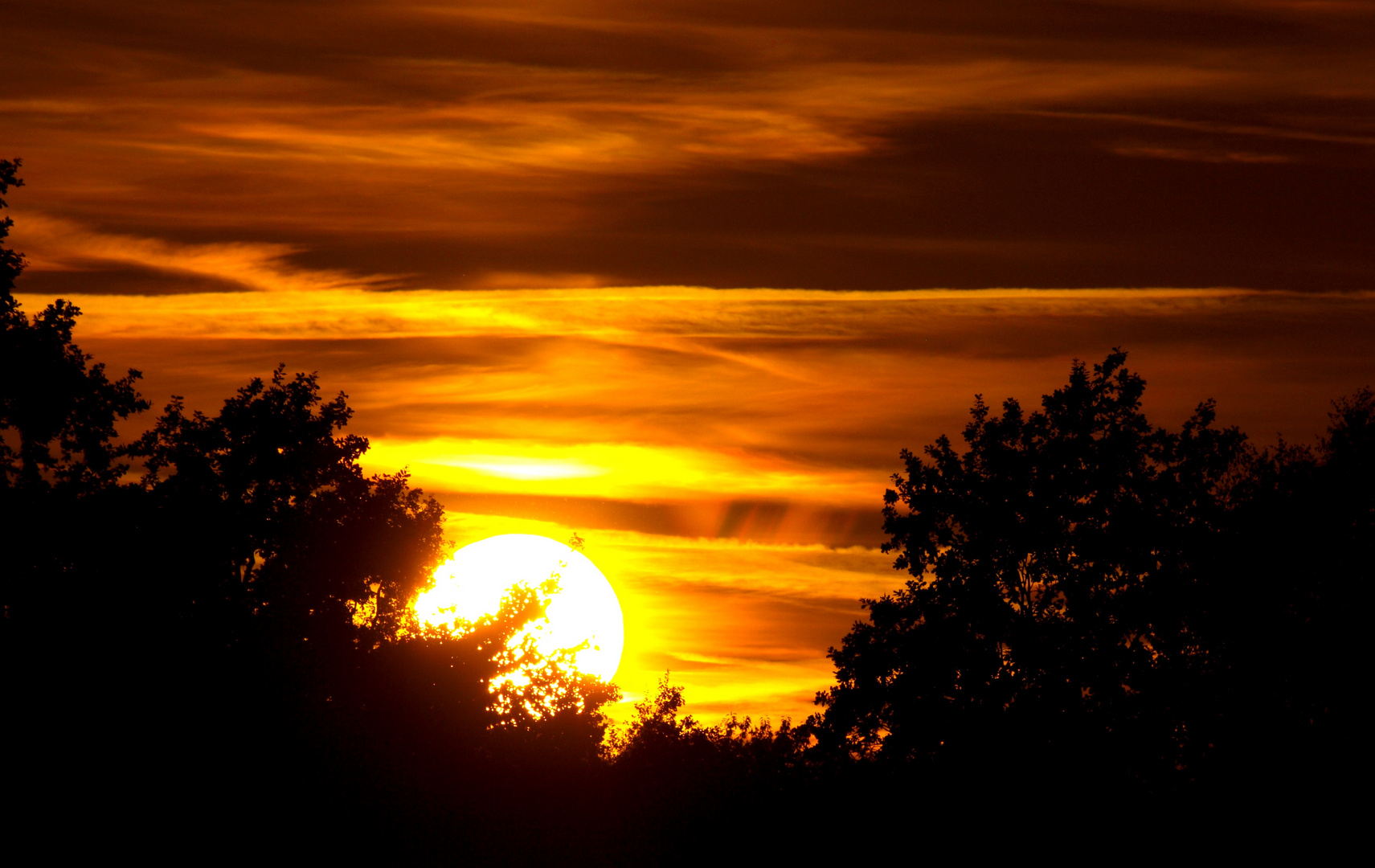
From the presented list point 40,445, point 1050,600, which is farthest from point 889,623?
point 40,445

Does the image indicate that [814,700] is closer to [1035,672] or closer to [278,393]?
[1035,672]

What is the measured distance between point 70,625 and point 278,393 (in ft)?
68.8

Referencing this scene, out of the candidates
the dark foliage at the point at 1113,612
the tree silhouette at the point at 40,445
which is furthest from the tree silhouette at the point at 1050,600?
the tree silhouette at the point at 40,445

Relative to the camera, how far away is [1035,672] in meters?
49.0

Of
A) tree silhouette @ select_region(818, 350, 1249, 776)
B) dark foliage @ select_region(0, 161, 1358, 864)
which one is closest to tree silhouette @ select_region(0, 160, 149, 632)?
dark foliage @ select_region(0, 161, 1358, 864)

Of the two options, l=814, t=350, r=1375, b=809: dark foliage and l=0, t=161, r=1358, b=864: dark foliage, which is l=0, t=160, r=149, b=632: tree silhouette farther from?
l=814, t=350, r=1375, b=809: dark foliage

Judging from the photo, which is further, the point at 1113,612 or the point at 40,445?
the point at 1113,612

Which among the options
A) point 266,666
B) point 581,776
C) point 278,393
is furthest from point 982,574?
point 266,666

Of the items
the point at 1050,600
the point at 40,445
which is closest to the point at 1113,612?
the point at 1050,600

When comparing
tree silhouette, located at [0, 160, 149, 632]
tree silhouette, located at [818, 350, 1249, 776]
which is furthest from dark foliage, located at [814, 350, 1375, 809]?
tree silhouette, located at [0, 160, 149, 632]

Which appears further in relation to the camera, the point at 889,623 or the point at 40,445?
the point at 889,623

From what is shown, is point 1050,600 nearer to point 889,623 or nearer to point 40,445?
point 889,623

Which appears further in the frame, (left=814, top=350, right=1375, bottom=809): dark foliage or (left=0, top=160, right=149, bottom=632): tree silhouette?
(left=814, top=350, right=1375, bottom=809): dark foliage

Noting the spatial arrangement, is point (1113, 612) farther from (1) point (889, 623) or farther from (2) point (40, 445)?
(2) point (40, 445)
